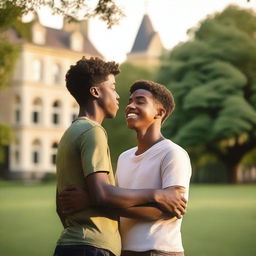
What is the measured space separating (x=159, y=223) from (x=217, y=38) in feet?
123

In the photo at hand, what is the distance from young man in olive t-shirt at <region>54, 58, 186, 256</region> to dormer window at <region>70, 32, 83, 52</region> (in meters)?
52.5

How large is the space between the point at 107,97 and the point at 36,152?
50.8m

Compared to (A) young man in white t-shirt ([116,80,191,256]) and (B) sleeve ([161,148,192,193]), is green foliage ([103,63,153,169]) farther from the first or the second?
(B) sleeve ([161,148,192,193])

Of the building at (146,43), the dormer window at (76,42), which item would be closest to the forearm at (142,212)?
the dormer window at (76,42)

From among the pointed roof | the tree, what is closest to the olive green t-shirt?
the tree

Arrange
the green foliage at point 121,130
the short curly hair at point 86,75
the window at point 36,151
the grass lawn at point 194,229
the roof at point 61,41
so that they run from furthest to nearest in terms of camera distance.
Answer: the roof at point 61,41 → the window at point 36,151 → the green foliage at point 121,130 → the grass lawn at point 194,229 → the short curly hair at point 86,75

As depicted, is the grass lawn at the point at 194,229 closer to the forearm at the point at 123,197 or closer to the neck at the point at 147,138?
the neck at the point at 147,138

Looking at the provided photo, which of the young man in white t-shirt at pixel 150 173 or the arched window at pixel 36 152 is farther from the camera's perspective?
the arched window at pixel 36 152

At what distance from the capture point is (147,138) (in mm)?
3418

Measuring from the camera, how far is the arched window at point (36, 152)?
172ft

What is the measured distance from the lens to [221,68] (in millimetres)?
38344

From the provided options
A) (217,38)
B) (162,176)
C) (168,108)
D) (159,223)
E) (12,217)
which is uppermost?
(217,38)

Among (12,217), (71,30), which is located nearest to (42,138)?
(71,30)

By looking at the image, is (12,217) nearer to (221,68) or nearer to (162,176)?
(162,176)
